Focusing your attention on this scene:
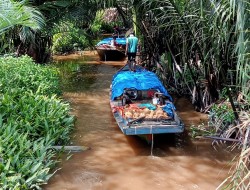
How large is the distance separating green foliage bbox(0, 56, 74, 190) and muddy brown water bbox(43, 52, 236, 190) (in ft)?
1.28

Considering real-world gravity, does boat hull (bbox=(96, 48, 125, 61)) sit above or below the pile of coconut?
above

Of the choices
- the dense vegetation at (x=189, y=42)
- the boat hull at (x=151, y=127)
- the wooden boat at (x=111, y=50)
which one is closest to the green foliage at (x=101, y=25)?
the wooden boat at (x=111, y=50)

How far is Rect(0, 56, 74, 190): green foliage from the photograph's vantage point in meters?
5.06

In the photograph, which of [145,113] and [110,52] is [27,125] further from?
[110,52]

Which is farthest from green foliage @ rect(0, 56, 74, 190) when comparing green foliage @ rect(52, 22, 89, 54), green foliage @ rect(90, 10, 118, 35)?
green foliage @ rect(90, 10, 118, 35)

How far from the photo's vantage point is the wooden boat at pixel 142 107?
21.4 ft

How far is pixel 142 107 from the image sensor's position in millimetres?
7254

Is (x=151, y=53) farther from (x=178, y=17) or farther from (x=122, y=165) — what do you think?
(x=122, y=165)

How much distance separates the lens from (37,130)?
657 cm

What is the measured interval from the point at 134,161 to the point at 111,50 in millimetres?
10604

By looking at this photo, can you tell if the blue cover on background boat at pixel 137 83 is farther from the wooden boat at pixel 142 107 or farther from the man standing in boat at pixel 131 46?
the man standing in boat at pixel 131 46

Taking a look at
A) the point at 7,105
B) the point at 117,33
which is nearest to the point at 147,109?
the point at 7,105

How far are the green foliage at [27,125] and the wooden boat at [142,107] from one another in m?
1.22

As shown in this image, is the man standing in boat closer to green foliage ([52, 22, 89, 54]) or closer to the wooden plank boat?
the wooden plank boat
